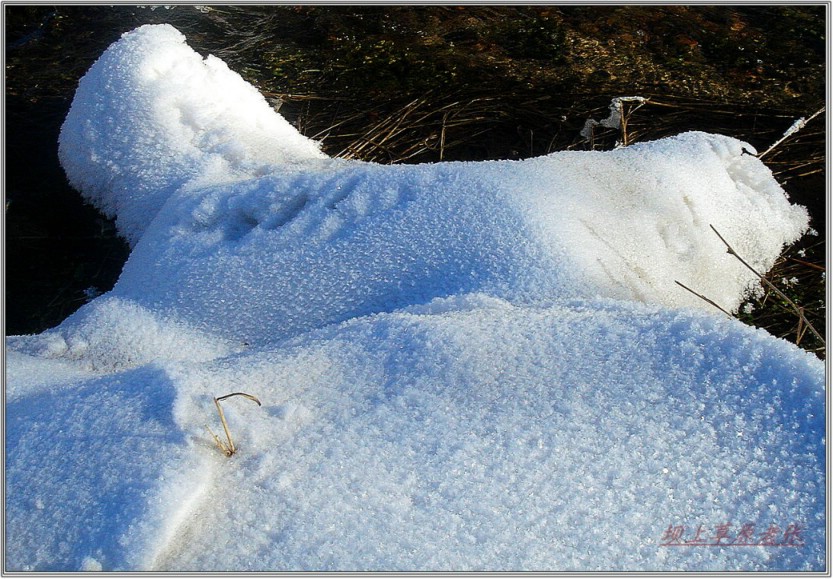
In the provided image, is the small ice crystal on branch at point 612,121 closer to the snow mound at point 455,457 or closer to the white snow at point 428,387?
the white snow at point 428,387

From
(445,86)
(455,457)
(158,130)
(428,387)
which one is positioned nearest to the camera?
(455,457)

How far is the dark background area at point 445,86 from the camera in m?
2.49

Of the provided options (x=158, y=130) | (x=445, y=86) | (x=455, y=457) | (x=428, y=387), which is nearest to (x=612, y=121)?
(x=445, y=86)

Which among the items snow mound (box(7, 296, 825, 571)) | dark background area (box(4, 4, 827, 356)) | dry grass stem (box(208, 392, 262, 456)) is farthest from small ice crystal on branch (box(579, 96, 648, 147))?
dry grass stem (box(208, 392, 262, 456))

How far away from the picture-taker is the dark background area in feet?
8.18

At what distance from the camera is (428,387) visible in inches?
51.8

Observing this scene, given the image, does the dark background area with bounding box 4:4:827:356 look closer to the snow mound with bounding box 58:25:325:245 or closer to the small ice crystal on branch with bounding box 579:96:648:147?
the small ice crystal on branch with bounding box 579:96:648:147

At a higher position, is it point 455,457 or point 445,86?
point 455,457

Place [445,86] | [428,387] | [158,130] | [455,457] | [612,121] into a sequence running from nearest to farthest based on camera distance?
1. [455,457]
2. [428,387]
3. [158,130]
4. [612,121]
5. [445,86]

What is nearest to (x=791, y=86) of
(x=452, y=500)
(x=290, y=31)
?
(x=290, y=31)

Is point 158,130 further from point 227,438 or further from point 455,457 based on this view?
point 455,457

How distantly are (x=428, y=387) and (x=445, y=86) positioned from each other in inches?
86.4

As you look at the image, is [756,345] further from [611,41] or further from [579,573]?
A: [611,41]

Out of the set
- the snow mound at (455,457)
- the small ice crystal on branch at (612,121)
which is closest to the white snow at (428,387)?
the snow mound at (455,457)
